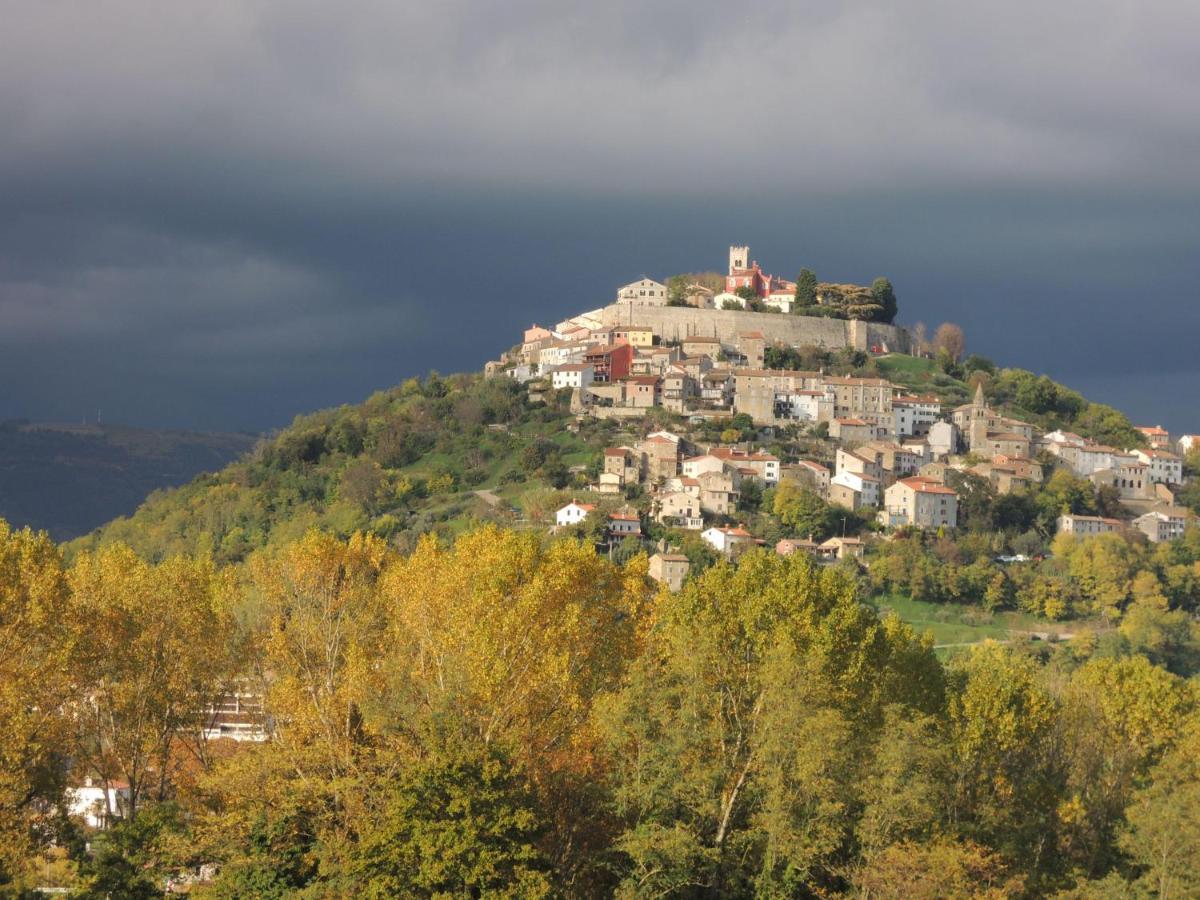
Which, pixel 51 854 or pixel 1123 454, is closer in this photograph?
Result: pixel 51 854

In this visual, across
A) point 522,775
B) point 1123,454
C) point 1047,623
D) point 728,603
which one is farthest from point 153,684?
point 1123,454

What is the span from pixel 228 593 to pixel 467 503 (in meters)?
48.0

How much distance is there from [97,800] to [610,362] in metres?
78.3

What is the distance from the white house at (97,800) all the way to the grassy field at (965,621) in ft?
150

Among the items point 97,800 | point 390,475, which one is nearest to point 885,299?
point 390,475

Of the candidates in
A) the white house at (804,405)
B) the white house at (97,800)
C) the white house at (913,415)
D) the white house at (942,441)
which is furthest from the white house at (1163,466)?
the white house at (97,800)

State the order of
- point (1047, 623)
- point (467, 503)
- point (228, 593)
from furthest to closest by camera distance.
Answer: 1. point (467, 503)
2. point (1047, 623)
3. point (228, 593)

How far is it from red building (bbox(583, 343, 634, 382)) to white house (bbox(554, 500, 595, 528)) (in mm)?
25196

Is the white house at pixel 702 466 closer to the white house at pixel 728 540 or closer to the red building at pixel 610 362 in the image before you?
the white house at pixel 728 540

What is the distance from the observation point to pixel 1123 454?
11094 cm

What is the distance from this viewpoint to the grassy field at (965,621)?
8306 centimetres

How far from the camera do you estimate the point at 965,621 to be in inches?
3376

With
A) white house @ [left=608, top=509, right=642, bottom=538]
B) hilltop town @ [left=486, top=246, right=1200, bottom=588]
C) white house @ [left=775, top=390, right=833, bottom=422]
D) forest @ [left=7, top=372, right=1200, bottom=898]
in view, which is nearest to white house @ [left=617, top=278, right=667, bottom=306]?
hilltop town @ [left=486, top=246, right=1200, bottom=588]

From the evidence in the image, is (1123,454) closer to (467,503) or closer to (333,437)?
(467,503)
